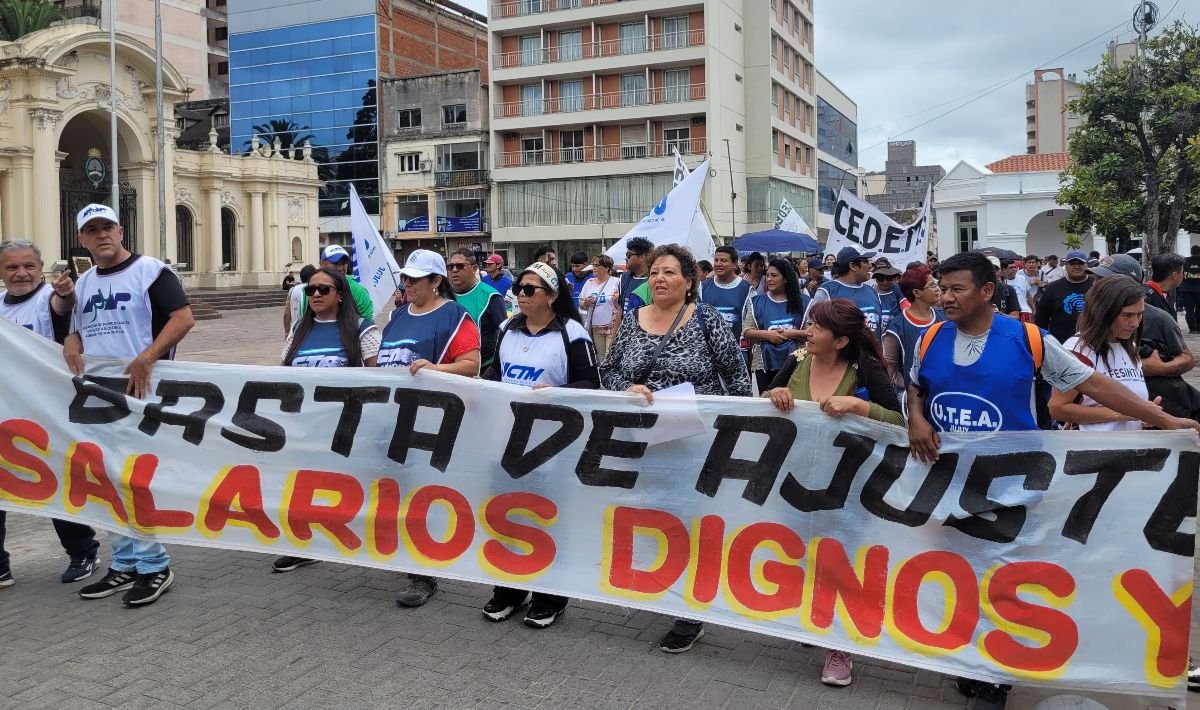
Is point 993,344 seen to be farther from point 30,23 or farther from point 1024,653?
point 30,23

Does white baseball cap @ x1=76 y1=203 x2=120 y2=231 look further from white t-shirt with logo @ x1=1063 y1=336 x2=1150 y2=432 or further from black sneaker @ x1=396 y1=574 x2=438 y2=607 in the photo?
white t-shirt with logo @ x1=1063 y1=336 x2=1150 y2=432

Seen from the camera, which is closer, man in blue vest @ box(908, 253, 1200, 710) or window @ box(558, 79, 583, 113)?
man in blue vest @ box(908, 253, 1200, 710)

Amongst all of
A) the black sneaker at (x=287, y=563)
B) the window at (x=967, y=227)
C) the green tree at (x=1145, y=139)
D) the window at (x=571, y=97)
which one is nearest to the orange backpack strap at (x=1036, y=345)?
the black sneaker at (x=287, y=563)

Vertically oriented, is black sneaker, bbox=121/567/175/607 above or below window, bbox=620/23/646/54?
below

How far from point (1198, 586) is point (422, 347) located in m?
4.24

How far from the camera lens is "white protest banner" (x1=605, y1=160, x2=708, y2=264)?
36.3 ft

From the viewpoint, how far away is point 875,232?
12.5m

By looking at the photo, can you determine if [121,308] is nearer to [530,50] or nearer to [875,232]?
[875,232]

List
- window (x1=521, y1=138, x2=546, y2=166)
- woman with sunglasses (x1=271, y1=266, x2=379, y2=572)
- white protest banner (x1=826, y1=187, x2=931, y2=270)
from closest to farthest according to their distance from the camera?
woman with sunglasses (x1=271, y1=266, x2=379, y2=572) → white protest banner (x1=826, y1=187, x2=931, y2=270) → window (x1=521, y1=138, x2=546, y2=166)

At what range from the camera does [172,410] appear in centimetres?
538

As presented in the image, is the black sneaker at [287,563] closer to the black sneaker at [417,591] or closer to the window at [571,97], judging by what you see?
the black sneaker at [417,591]

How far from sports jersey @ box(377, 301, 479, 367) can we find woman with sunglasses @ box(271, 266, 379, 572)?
0.73 ft

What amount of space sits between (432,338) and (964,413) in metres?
2.72

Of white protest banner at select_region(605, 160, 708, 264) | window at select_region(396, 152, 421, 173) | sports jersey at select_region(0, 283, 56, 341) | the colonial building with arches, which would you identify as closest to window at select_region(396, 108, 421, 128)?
window at select_region(396, 152, 421, 173)
